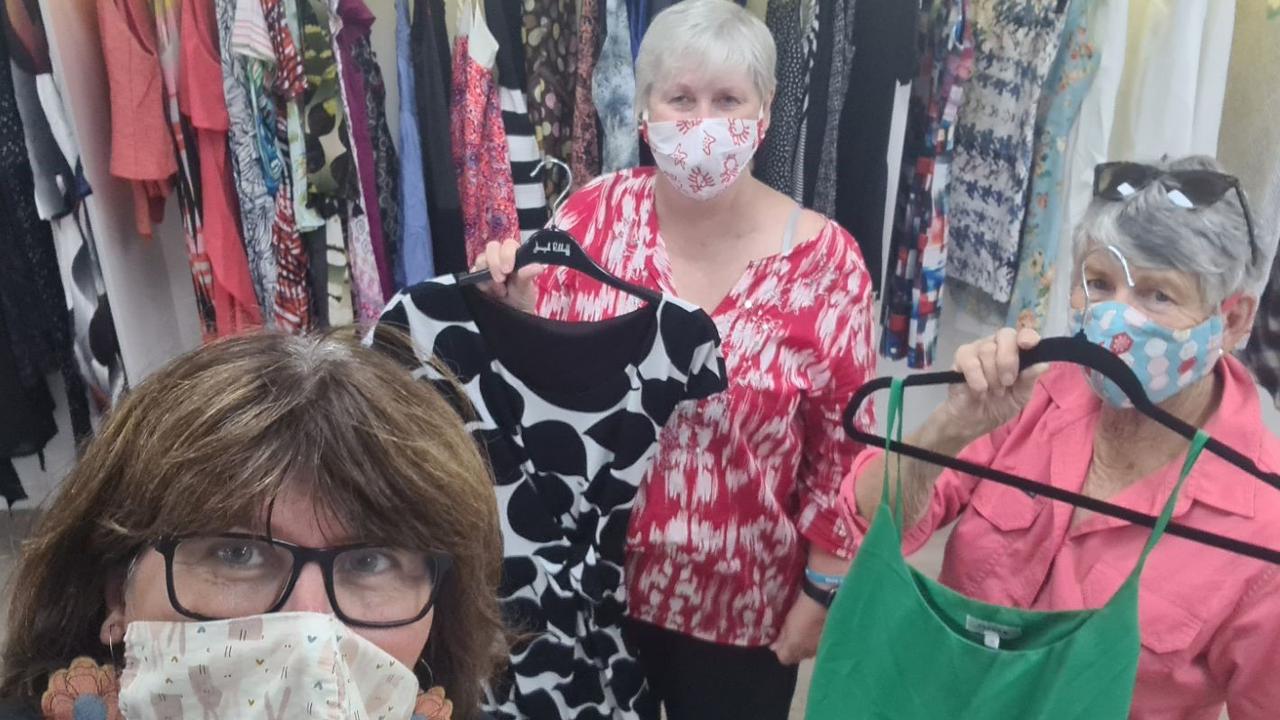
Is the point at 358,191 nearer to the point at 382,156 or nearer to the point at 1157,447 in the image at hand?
the point at 382,156

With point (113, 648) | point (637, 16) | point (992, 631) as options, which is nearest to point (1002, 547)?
point (992, 631)

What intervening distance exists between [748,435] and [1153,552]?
1.71 feet

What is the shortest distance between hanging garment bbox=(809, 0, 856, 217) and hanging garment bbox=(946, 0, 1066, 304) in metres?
0.35

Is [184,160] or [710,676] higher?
[184,160]

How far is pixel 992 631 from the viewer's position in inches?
37.3

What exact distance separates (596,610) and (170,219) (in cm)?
187

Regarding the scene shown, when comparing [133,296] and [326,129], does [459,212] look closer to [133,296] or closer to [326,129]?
[326,129]

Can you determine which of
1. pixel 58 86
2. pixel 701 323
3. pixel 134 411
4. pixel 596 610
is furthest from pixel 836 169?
pixel 58 86

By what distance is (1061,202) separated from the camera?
7.02 feet

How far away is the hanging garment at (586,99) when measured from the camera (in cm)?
202

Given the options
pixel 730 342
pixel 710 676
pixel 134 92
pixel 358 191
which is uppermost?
pixel 134 92

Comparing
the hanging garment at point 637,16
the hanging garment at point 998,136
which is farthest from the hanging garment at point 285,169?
the hanging garment at point 998,136

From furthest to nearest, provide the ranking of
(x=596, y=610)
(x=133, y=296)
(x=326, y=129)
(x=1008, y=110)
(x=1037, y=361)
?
1. (x=133, y=296)
2. (x=1008, y=110)
3. (x=326, y=129)
4. (x=596, y=610)
5. (x=1037, y=361)

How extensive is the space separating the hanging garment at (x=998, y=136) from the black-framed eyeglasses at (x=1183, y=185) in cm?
116
